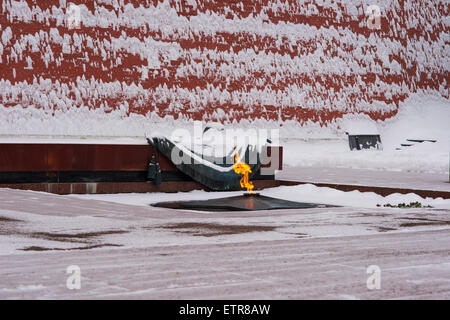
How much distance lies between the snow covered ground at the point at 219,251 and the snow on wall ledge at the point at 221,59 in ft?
38.6

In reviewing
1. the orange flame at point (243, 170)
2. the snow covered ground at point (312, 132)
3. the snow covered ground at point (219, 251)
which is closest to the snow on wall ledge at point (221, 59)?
the snow covered ground at point (312, 132)

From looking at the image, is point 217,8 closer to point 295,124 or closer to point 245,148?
point 295,124

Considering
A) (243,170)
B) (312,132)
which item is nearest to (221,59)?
(312,132)

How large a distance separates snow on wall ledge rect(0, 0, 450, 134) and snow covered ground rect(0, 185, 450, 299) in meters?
11.8

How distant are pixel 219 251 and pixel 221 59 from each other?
1801 centimetres

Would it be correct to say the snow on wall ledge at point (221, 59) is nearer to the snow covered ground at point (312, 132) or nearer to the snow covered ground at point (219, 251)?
the snow covered ground at point (312, 132)

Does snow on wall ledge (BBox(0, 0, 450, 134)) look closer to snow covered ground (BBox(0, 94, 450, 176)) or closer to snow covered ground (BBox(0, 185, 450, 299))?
snow covered ground (BBox(0, 94, 450, 176))

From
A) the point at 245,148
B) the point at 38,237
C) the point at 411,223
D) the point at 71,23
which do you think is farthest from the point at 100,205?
the point at 71,23

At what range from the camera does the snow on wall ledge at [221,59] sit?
20.1 meters

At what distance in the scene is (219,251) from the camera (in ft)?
17.8

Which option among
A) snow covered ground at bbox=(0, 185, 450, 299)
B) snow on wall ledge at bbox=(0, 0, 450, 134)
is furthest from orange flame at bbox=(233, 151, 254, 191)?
snow on wall ledge at bbox=(0, 0, 450, 134)

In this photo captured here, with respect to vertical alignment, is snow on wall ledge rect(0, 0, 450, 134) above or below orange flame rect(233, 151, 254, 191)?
above

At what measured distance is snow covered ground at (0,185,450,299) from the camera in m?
4.04

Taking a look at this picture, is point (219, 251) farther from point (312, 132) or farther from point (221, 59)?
point (312, 132)
